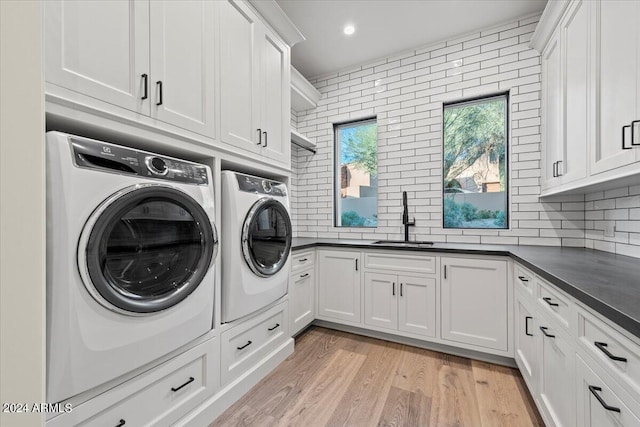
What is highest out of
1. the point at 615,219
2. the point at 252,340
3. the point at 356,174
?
the point at 356,174

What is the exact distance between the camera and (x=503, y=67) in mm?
2422

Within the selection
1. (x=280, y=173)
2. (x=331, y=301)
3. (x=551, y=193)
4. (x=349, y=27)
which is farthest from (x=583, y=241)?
(x=349, y=27)

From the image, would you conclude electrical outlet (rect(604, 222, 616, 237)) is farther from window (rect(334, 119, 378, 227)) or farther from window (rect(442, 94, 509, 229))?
window (rect(334, 119, 378, 227))

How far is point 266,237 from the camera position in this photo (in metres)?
1.80

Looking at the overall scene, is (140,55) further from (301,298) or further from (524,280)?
(524,280)

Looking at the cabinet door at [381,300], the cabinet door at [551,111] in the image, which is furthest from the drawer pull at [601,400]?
the cabinet door at [551,111]

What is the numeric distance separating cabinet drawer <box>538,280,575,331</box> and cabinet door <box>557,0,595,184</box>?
0.78m

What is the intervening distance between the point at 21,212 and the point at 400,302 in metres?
2.32

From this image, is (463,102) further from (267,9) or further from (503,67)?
(267,9)

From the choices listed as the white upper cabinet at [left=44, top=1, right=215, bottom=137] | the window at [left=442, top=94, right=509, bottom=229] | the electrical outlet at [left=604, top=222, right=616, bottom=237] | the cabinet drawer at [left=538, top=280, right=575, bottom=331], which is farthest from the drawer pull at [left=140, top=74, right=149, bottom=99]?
the electrical outlet at [left=604, top=222, right=616, bottom=237]

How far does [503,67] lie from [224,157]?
2.60m

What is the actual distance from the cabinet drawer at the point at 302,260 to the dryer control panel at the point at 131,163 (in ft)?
3.81

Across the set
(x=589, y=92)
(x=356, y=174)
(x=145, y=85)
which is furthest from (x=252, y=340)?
(x=589, y=92)

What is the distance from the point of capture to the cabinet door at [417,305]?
7.09 feet
